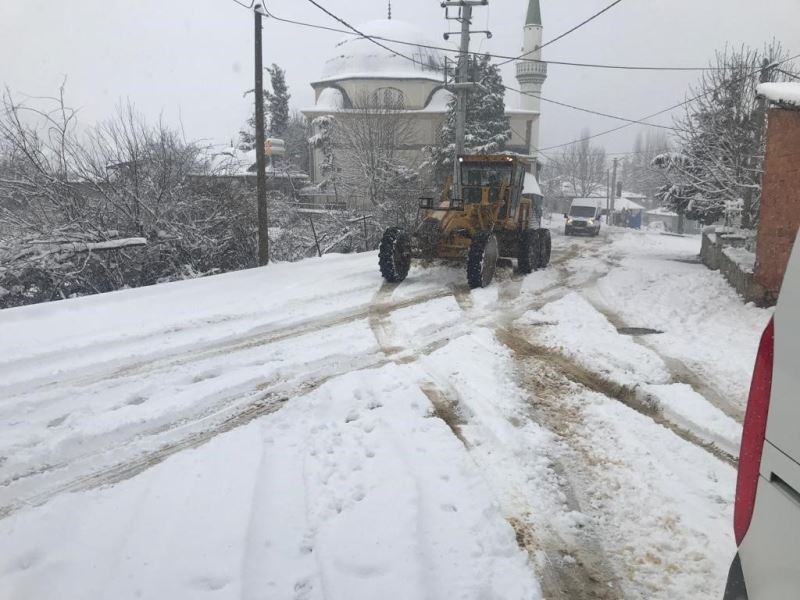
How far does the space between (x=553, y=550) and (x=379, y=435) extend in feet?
5.18

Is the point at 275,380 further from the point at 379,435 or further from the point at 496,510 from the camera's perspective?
the point at 496,510

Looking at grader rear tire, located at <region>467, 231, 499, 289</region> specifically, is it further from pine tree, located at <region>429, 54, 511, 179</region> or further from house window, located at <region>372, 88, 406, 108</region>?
house window, located at <region>372, 88, 406, 108</region>

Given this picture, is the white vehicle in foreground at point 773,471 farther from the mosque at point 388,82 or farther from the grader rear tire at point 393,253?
the mosque at point 388,82

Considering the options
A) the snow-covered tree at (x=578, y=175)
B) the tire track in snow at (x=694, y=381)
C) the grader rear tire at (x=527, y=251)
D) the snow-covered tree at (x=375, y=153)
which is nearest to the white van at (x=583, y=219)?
the snow-covered tree at (x=375, y=153)

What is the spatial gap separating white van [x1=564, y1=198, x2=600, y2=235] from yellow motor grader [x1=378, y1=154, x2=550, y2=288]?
16849mm

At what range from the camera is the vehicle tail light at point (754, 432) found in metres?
1.61

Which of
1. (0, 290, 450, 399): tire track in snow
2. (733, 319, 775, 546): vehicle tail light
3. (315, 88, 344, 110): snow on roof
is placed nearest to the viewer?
(733, 319, 775, 546): vehicle tail light

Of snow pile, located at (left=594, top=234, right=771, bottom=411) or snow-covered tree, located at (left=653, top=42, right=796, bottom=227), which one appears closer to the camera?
snow pile, located at (left=594, top=234, right=771, bottom=411)

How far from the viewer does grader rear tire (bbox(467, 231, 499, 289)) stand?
10.1m

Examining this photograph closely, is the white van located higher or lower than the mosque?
lower

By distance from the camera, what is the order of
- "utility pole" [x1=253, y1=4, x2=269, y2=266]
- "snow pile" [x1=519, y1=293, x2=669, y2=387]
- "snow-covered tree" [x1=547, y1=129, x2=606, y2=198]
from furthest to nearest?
"snow-covered tree" [x1=547, y1=129, x2=606, y2=198] < "utility pole" [x1=253, y1=4, x2=269, y2=266] < "snow pile" [x1=519, y1=293, x2=669, y2=387]

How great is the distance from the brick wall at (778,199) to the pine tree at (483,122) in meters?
23.3

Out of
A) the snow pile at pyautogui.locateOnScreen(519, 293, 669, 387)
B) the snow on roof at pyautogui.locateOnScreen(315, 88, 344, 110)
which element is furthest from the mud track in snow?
the snow on roof at pyautogui.locateOnScreen(315, 88, 344, 110)

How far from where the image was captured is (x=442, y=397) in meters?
4.96
